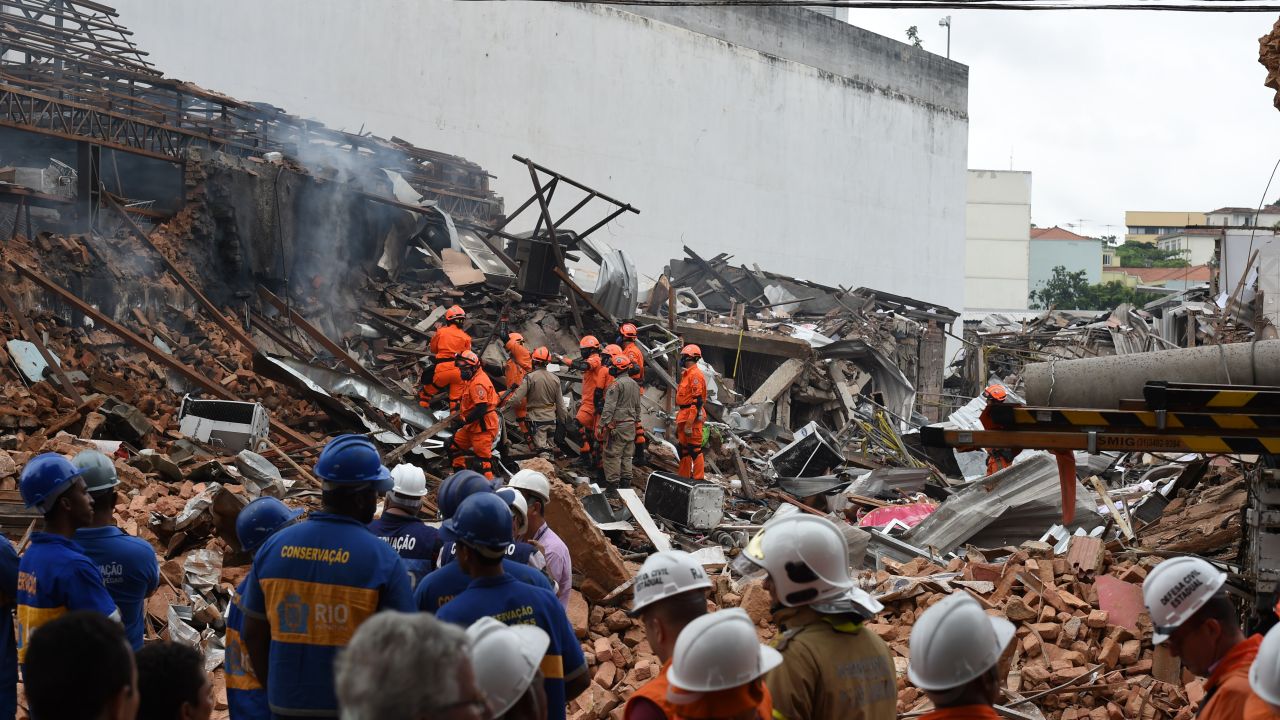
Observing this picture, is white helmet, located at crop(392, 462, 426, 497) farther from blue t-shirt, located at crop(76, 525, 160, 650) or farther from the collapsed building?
blue t-shirt, located at crop(76, 525, 160, 650)

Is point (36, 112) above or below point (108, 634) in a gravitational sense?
above

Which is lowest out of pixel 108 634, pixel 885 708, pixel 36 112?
pixel 885 708

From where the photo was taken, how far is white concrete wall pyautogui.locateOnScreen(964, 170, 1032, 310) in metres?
58.5

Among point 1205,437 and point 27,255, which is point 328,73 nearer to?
point 27,255

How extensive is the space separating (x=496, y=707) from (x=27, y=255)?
13.6 m

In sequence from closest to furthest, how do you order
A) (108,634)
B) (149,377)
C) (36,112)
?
(108,634) < (149,377) < (36,112)

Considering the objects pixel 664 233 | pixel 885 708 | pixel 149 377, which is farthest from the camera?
pixel 664 233

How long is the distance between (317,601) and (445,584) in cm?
44

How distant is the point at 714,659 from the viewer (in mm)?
2656

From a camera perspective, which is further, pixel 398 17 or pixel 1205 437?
pixel 398 17

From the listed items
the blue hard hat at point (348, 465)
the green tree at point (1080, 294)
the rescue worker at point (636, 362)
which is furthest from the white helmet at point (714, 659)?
the green tree at point (1080, 294)

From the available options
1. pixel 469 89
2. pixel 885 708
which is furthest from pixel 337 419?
pixel 469 89

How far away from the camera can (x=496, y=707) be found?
2.59 meters

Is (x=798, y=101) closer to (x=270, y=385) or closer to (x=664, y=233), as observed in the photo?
(x=664, y=233)
